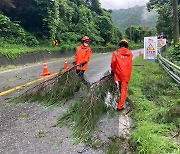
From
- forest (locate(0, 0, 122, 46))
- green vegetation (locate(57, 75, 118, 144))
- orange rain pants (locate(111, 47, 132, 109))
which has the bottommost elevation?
green vegetation (locate(57, 75, 118, 144))

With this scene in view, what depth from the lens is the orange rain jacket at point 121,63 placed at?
662 centimetres

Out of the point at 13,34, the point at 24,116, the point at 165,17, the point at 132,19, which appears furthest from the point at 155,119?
the point at 132,19

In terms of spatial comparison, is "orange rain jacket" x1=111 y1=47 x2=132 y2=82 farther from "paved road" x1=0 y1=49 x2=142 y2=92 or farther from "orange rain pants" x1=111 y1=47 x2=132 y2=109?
"paved road" x1=0 y1=49 x2=142 y2=92

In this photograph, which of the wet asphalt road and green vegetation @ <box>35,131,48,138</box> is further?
green vegetation @ <box>35,131,48,138</box>

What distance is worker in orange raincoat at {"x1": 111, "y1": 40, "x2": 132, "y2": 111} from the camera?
662cm

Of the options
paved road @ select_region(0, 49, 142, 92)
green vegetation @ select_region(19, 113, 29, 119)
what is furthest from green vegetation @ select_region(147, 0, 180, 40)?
green vegetation @ select_region(19, 113, 29, 119)

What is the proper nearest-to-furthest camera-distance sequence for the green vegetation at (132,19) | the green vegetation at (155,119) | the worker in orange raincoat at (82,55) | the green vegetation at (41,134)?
the green vegetation at (155,119) → the green vegetation at (41,134) → the worker in orange raincoat at (82,55) → the green vegetation at (132,19)

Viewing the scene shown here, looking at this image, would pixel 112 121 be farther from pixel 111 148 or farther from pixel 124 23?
pixel 124 23

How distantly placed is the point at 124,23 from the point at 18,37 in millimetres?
113933

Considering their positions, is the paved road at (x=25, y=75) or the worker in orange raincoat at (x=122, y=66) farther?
the paved road at (x=25, y=75)

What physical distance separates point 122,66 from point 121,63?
7 cm

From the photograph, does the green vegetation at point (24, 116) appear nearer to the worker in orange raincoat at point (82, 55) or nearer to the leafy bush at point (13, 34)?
the worker in orange raincoat at point (82, 55)

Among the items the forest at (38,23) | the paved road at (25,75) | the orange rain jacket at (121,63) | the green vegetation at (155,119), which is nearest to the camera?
the green vegetation at (155,119)

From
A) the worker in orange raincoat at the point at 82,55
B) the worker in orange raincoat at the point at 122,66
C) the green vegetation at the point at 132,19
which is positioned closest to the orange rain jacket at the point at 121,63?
the worker in orange raincoat at the point at 122,66
